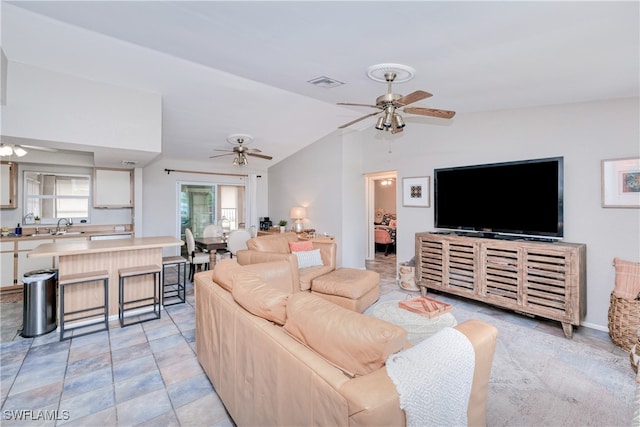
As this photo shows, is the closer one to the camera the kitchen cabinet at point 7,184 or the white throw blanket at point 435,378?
the white throw blanket at point 435,378

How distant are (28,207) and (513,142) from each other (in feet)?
24.2

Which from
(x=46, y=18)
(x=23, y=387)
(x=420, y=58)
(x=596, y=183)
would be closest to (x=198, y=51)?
(x=46, y=18)

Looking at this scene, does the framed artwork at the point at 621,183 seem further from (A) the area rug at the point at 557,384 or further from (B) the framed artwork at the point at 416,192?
(B) the framed artwork at the point at 416,192

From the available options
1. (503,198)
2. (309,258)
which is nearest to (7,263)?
(309,258)

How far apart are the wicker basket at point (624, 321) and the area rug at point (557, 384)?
122 mm

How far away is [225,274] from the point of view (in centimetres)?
212

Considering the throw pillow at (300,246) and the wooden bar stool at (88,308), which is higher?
the throw pillow at (300,246)

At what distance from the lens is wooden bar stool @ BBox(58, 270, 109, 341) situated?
2.89 m

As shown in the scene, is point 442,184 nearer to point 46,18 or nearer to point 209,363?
point 209,363

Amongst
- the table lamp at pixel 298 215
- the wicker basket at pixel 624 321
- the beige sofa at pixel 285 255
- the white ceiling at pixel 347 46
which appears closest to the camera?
the white ceiling at pixel 347 46

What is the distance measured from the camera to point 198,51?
2574 millimetres

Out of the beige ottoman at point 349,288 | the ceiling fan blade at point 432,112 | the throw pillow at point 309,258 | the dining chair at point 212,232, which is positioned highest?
the ceiling fan blade at point 432,112

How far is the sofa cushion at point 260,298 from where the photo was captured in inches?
59.9

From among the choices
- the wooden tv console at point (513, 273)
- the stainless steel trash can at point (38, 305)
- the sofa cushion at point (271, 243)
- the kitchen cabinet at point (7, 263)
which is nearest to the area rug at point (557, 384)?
the wooden tv console at point (513, 273)
